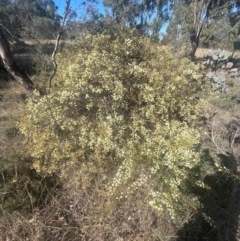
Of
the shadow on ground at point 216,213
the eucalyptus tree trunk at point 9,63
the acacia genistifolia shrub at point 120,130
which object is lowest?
the shadow on ground at point 216,213

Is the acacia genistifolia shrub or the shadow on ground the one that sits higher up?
the acacia genistifolia shrub

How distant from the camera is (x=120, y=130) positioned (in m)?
3.02

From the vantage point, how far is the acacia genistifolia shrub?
2.74 meters

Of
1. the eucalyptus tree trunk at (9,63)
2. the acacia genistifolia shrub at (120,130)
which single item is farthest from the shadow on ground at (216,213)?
the eucalyptus tree trunk at (9,63)

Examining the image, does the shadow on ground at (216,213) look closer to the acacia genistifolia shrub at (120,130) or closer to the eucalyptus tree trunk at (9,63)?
the acacia genistifolia shrub at (120,130)

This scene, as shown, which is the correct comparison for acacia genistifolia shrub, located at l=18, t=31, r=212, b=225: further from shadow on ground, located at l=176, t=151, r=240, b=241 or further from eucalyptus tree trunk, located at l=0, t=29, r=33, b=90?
Result: eucalyptus tree trunk, located at l=0, t=29, r=33, b=90

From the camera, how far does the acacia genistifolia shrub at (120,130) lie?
2.74m

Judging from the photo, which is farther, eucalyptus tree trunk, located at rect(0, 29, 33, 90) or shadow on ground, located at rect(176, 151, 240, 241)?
eucalyptus tree trunk, located at rect(0, 29, 33, 90)

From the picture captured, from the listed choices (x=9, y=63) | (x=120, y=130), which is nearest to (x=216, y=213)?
(x=120, y=130)

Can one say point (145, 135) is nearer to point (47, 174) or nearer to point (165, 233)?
point (165, 233)

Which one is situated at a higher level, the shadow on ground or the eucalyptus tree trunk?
the eucalyptus tree trunk

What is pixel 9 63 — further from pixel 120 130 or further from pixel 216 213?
pixel 216 213

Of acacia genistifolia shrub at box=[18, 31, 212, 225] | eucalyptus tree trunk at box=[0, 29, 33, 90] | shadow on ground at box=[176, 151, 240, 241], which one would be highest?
eucalyptus tree trunk at box=[0, 29, 33, 90]

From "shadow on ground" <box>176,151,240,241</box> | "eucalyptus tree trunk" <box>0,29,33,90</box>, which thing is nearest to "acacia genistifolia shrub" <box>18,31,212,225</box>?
"shadow on ground" <box>176,151,240,241</box>
